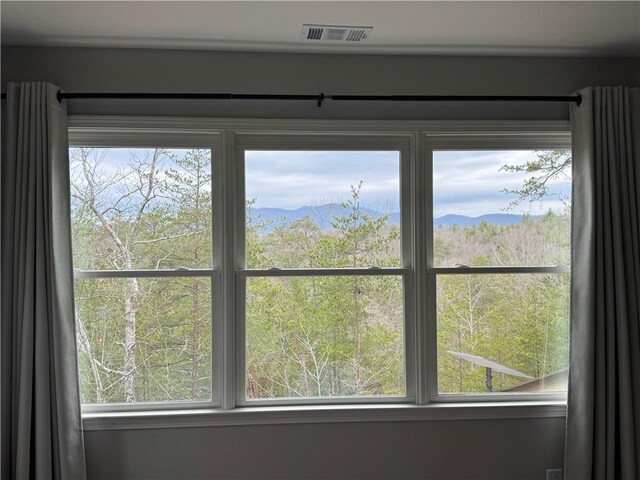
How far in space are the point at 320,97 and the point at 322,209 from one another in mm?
585

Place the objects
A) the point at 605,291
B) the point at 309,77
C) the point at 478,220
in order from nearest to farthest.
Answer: the point at 605,291
the point at 309,77
the point at 478,220

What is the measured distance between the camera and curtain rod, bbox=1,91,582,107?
2617 mm

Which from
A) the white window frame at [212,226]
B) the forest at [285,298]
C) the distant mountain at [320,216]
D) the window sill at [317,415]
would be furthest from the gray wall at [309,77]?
the window sill at [317,415]

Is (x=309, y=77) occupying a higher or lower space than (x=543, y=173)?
higher

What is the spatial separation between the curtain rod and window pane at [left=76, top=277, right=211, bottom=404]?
0.93 meters

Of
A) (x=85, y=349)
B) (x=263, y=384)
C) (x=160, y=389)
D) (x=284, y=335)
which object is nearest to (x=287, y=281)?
(x=284, y=335)

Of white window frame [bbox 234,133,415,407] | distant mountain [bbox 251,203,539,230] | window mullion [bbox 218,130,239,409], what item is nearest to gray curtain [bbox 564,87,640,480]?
distant mountain [bbox 251,203,539,230]

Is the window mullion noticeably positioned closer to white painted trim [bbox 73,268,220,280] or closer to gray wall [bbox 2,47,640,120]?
white painted trim [bbox 73,268,220,280]

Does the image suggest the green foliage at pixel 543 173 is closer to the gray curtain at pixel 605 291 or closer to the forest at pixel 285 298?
the forest at pixel 285 298

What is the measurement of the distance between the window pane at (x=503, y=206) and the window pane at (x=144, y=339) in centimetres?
137

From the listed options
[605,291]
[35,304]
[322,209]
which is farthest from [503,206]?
[35,304]

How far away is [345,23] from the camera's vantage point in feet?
8.16

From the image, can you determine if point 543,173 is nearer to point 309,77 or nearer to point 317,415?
point 309,77

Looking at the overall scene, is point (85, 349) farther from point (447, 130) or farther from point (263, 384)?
point (447, 130)
